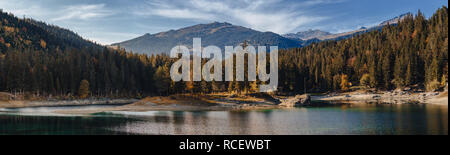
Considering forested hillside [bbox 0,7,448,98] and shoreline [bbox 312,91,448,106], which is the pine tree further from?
shoreline [bbox 312,91,448,106]

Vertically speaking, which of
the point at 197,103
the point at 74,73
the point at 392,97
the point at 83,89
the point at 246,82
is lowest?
the point at 392,97

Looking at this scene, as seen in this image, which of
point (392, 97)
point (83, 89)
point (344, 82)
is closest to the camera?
point (392, 97)

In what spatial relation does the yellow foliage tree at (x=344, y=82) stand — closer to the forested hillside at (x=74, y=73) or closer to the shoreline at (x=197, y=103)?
the shoreline at (x=197, y=103)

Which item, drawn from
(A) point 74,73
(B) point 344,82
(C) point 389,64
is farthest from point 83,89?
(C) point 389,64

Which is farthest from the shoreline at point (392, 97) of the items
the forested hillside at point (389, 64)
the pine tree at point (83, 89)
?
the pine tree at point (83, 89)

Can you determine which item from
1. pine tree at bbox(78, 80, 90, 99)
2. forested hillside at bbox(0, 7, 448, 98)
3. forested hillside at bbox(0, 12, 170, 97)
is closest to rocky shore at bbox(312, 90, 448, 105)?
forested hillside at bbox(0, 7, 448, 98)

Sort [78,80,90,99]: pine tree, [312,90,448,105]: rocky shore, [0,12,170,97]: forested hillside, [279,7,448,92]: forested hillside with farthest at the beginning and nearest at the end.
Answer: [279,7,448,92]: forested hillside, [78,80,90,99]: pine tree, [0,12,170,97]: forested hillside, [312,90,448,105]: rocky shore

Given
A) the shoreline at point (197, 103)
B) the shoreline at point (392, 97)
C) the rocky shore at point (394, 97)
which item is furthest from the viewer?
the rocky shore at point (394, 97)

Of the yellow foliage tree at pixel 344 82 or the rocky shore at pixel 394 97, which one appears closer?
the rocky shore at pixel 394 97

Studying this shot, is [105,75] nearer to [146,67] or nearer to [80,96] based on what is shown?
[80,96]

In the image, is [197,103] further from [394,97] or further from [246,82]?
[394,97]

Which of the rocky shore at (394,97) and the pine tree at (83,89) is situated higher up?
the pine tree at (83,89)

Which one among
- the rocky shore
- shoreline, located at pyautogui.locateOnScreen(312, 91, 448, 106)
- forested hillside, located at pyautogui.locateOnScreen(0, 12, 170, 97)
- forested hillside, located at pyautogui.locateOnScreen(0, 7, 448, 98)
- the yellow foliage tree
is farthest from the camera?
the yellow foliage tree
